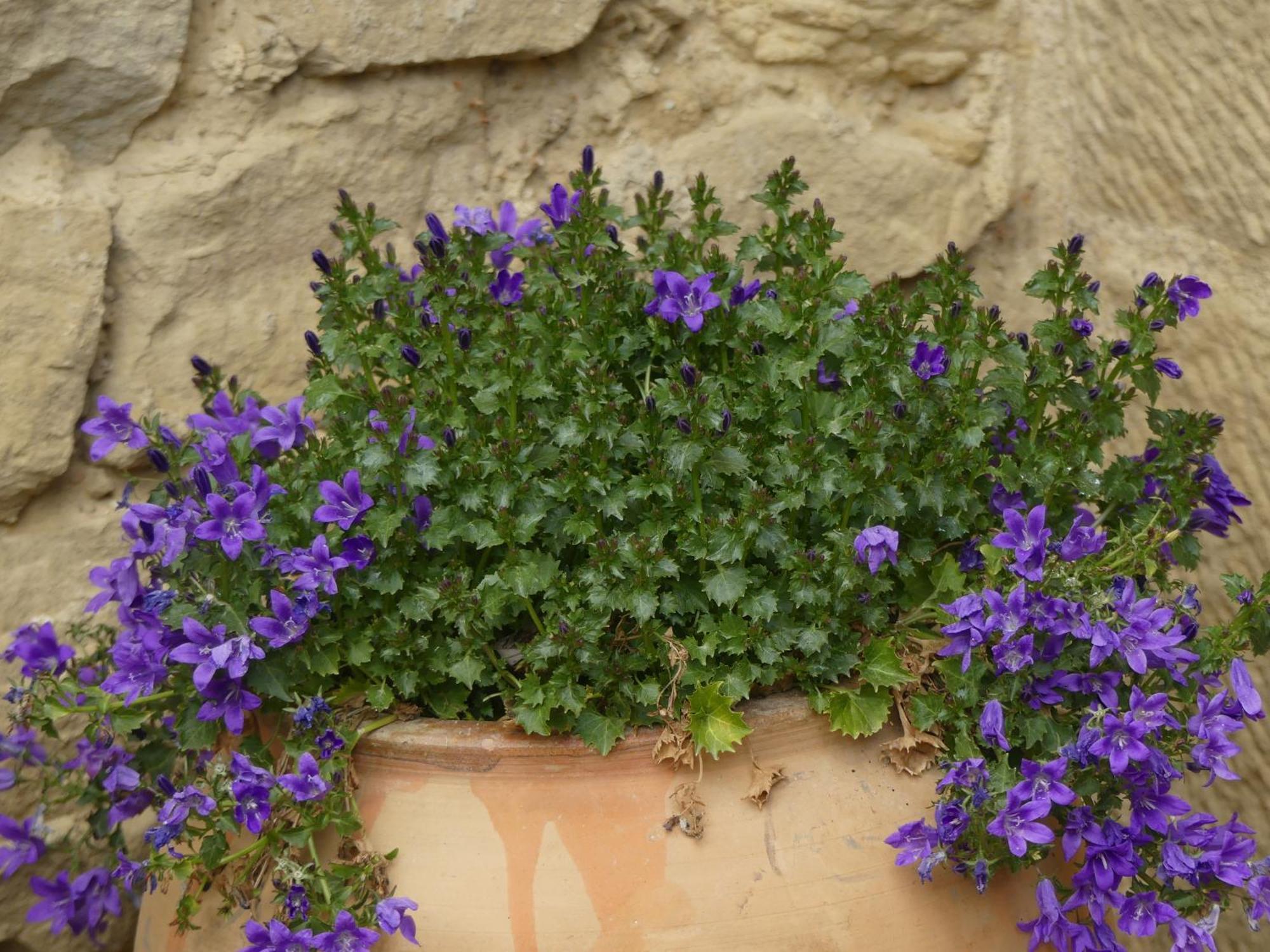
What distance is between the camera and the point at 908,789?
182 cm

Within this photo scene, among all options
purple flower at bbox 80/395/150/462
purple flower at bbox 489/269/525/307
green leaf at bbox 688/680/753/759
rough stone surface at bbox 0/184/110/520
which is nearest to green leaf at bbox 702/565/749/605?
green leaf at bbox 688/680/753/759

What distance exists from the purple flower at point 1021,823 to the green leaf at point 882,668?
0.23 metres

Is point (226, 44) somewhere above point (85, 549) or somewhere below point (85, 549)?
above

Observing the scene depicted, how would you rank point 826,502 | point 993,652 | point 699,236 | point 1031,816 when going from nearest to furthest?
point 1031,816
point 993,652
point 826,502
point 699,236

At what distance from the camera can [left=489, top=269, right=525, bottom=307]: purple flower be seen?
218 centimetres

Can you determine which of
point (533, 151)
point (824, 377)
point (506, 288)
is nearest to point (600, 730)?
point (824, 377)

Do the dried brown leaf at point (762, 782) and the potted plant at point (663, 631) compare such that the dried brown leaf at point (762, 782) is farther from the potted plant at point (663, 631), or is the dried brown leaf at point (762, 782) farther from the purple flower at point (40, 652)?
the purple flower at point (40, 652)

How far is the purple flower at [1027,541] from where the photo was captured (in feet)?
→ 5.79

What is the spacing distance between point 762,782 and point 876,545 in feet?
1.18

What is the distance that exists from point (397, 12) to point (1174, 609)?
1771 mm

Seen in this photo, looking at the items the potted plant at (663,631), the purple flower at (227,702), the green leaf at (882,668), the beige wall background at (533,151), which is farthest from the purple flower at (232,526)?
the green leaf at (882,668)

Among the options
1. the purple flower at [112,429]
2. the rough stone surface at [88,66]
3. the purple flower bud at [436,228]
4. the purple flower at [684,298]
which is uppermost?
the rough stone surface at [88,66]

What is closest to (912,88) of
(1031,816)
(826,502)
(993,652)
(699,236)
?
(699,236)

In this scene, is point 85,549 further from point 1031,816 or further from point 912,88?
point 912,88
